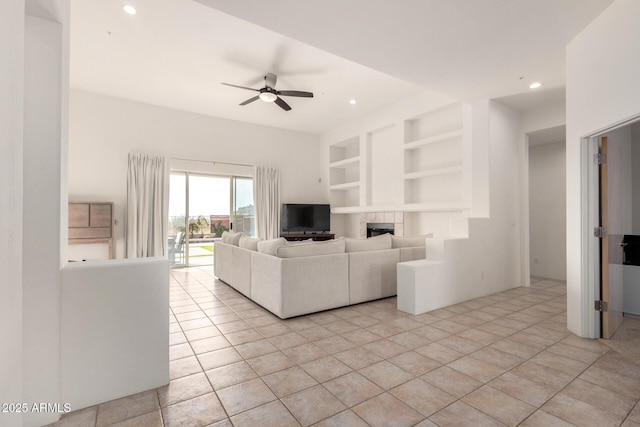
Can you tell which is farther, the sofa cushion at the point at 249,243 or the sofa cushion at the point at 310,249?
the sofa cushion at the point at 249,243

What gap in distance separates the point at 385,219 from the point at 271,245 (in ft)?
11.8

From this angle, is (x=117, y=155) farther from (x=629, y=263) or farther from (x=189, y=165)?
(x=629, y=263)

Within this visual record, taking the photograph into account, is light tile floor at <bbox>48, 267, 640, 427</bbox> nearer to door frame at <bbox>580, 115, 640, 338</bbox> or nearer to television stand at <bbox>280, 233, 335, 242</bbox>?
door frame at <bbox>580, 115, 640, 338</bbox>

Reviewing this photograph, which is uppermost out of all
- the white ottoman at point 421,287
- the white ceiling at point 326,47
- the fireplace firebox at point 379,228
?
the white ceiling at point 326,47

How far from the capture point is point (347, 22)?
106 inches

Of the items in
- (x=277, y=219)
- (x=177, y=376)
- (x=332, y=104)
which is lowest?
(x=177, y=376)

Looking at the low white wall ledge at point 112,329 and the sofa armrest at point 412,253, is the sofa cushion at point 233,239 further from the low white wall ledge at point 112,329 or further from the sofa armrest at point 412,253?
the low white wall ledge at point 112,329

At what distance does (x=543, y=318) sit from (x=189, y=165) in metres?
6.69

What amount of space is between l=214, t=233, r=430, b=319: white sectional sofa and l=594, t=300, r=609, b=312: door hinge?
6.79 ft

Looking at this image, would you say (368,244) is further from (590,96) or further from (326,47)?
(590,96)

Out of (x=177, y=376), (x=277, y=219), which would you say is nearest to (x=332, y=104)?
(x=277, y=219)

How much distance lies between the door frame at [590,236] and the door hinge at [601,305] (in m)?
0.04

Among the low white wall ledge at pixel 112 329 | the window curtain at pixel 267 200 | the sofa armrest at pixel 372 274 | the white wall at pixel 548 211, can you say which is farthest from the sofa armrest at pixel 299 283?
the white wall at pixel 548 211

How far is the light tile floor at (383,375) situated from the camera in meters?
1.72
